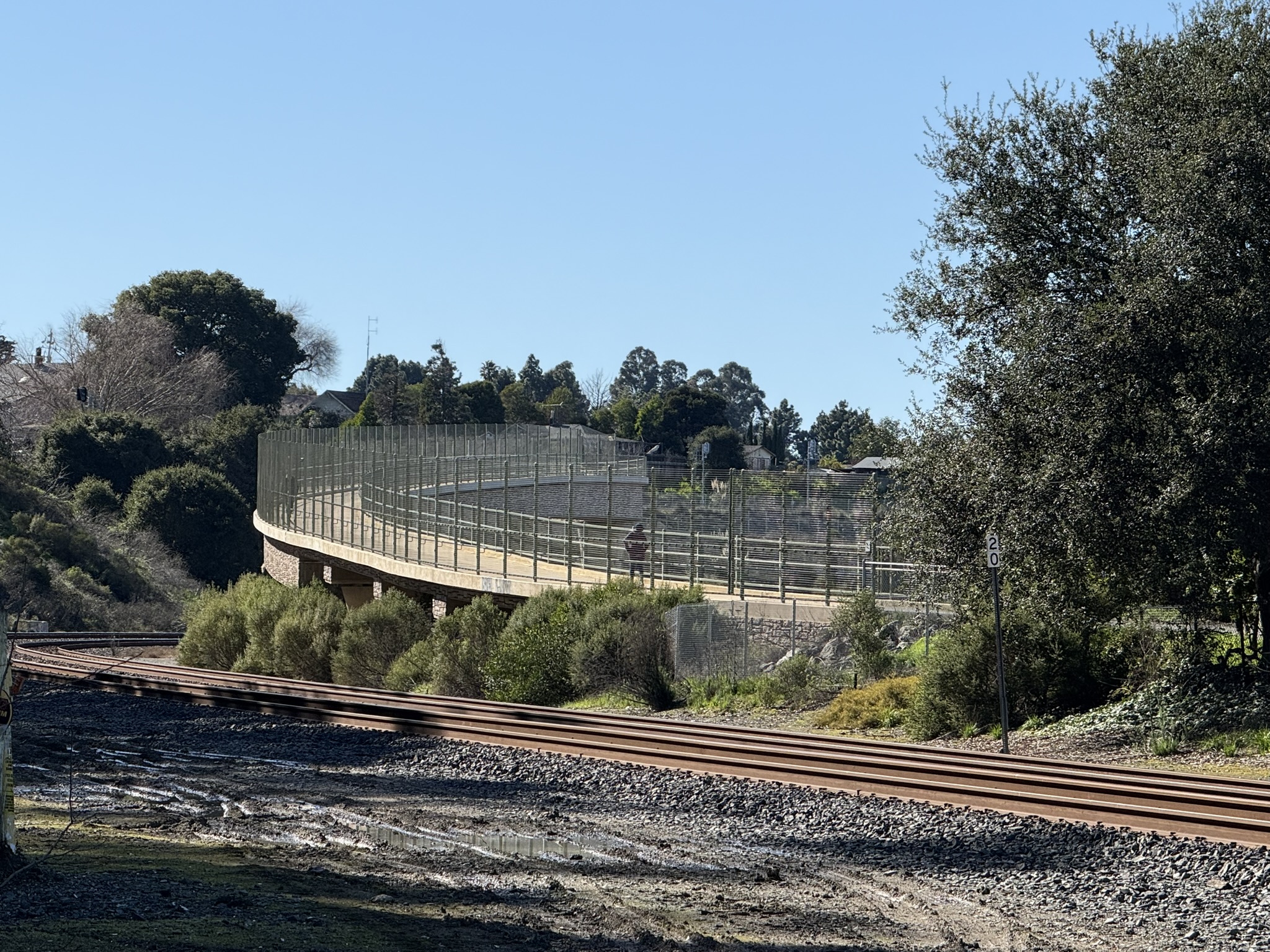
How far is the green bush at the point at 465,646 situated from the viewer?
3058cm

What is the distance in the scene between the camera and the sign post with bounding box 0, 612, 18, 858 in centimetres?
1120

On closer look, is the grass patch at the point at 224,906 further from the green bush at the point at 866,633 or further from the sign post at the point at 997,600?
the green bush at the point at 866,633

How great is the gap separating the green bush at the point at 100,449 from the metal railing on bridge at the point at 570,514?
20.9 m

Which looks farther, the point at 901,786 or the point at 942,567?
the point at 942,567

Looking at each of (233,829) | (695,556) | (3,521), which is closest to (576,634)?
(695,556)

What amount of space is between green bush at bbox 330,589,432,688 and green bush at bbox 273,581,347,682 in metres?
1.01

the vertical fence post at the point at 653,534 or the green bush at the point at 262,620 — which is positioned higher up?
the vertical fence post at the point at 653,534

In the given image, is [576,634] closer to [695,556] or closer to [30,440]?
[695,556]

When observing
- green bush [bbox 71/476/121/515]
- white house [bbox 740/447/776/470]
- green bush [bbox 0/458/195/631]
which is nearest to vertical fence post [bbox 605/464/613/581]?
green bush [bbox 0/458/195/631]

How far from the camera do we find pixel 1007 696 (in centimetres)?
2181

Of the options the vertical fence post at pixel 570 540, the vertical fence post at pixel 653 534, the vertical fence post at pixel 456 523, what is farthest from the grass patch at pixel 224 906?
the vertical fence post at pixel 456 523

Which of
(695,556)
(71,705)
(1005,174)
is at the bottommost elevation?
(71,705)

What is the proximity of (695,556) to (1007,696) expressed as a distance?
1011 centimetres

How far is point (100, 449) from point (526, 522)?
4449cm
